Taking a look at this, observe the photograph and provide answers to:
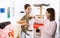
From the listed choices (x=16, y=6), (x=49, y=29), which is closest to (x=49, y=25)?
A: (x=49, y=29)

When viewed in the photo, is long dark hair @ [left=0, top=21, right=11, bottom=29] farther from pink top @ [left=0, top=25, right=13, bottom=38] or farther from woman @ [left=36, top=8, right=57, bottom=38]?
woman @ [left=36, top=8, right=57, bottom=38]

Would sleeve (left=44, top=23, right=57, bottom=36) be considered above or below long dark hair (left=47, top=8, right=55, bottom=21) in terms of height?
below

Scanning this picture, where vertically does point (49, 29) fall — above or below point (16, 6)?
below

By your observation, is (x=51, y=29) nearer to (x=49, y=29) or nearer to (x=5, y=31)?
(x=49, y=29)

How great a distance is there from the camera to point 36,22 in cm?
122

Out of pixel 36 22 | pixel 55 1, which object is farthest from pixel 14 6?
pixel 55 1

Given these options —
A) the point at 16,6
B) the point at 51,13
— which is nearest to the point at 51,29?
the point at 51,13

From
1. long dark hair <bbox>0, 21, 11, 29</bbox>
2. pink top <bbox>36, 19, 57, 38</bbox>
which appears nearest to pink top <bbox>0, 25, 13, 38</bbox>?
long dark hair <bbox>0, 21, 11, 29</bbox>

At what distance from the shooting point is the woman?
1193mm

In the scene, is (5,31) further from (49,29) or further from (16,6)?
(49,29)

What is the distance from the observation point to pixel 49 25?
1.20 metres

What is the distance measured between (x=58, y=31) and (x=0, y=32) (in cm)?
44

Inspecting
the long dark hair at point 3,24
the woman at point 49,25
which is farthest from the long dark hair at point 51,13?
the long dark hair at point 3,24

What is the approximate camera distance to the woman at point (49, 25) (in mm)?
1193
